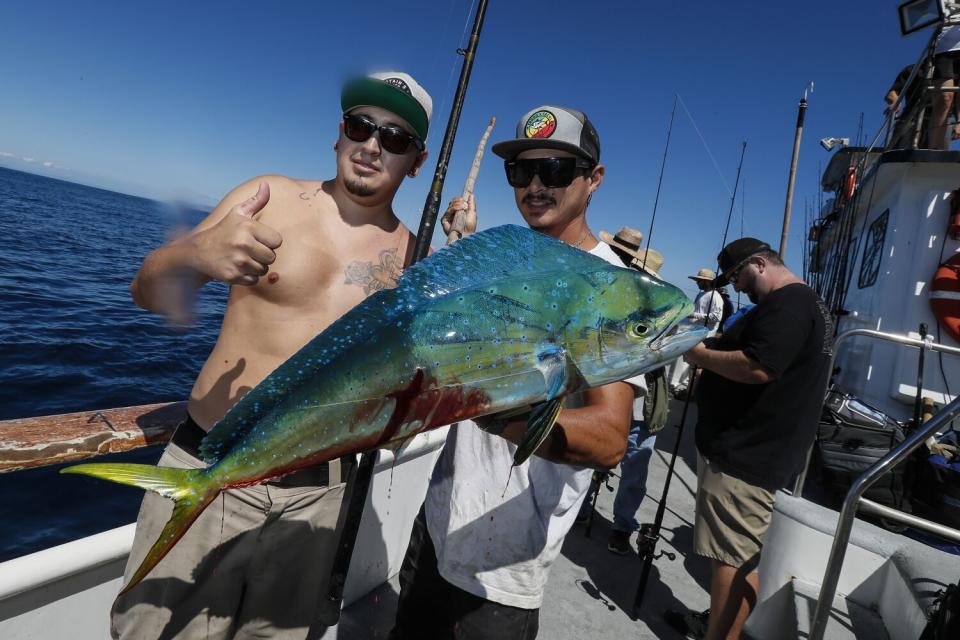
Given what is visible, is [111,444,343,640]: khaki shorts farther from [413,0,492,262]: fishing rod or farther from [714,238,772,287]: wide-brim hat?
[714,238,772,287]: wide-brim hat

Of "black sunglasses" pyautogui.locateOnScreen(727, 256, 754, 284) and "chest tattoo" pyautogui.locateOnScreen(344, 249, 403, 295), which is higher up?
"black sunglasses" pyautogui.locateOnScreen(727, 256, 754, 284)

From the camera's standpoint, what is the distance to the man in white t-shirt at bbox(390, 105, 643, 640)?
69.1 inches

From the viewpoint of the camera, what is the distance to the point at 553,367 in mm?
1115

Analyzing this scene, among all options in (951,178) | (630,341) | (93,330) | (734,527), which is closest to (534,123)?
(630,341)

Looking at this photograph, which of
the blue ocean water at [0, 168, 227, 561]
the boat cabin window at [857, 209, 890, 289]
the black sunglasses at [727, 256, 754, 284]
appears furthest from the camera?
the boat cabin window at [857, 209, 890, 289]

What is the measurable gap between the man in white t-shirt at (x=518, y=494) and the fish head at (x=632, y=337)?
0.49 meters

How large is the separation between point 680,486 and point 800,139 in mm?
10455

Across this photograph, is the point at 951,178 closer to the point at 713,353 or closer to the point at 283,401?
the point at 713,353

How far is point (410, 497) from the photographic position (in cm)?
314

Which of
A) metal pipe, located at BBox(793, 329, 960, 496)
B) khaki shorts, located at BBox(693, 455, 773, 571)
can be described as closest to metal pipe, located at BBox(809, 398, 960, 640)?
khaki shorts, located at BBox(693, 455, 773, 571)

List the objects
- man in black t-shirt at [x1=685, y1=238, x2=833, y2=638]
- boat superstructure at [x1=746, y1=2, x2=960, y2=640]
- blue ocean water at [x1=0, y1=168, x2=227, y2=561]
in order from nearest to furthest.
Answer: boat superstructure at [x1=746, y1=2, x2=960, y2=640] → man in black t-shirt at [x1=685, y1=238, x2=833, y2=638] → blue ocean water at [x1=0, y1=168, x2=227, y2=561]

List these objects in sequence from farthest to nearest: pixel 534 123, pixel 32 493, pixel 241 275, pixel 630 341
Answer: pixel 32 493 → pixel 534 123 → pixel 241 275 → pixel 630 341

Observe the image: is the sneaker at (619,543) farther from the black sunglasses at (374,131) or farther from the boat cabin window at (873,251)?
the boat cabin window at (873,251)

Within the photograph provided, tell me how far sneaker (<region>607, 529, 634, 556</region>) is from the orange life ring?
5505 millimetres
